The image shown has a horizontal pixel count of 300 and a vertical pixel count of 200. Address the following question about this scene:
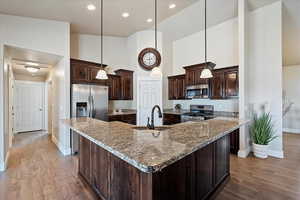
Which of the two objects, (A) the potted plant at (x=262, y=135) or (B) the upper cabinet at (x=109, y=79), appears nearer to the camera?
(A) the potted plant at (x=262, y=135)

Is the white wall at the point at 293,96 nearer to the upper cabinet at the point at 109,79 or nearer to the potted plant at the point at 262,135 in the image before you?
the potted plant at the point at 262,135

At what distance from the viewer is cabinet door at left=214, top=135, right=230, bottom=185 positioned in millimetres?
2252

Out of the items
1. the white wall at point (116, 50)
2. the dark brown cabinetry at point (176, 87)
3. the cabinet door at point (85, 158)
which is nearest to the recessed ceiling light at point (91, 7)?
the white wall at point (116, 50)

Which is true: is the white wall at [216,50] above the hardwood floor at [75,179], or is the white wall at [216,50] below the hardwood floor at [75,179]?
above

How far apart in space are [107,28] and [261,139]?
5201 mm

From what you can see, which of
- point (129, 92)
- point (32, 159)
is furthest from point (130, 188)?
point (129, 92)

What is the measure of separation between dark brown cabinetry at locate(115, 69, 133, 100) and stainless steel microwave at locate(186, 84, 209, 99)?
200cm

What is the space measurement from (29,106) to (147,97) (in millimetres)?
5595

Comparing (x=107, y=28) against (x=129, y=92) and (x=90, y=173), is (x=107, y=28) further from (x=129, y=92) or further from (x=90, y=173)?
(x=90, y=173)

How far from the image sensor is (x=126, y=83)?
216 inches

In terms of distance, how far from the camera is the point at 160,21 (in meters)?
4.61

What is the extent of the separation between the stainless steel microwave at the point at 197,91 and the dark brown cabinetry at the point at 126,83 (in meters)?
2.00

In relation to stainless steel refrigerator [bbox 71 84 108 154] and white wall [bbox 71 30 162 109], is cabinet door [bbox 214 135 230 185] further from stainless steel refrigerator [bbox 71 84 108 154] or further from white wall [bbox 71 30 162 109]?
white wall [bbox 71 30 162 109]

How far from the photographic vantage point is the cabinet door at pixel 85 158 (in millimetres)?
2400
